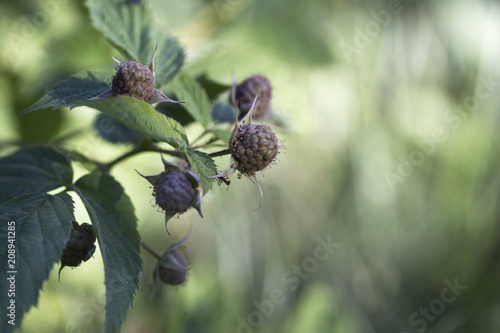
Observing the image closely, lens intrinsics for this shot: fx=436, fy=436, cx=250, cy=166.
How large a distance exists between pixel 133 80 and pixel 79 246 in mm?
262

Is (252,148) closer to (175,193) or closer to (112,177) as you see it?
(175,193)

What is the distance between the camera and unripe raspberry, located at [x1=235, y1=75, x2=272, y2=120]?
0.85m

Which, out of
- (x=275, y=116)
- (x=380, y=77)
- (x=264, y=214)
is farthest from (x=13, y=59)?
(x=380, y=77)

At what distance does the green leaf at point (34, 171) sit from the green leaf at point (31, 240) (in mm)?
58

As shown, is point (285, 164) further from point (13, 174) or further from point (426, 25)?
point (13, 174)

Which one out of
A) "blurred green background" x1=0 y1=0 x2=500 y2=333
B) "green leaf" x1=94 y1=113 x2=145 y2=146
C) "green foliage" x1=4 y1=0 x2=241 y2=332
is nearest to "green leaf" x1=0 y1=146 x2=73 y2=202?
"green foliage" x1=4 y1=0 x2=241 y2=332

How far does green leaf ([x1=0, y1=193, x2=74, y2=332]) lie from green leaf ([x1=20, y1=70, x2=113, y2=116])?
0.14m

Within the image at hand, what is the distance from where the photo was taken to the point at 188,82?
82 cm

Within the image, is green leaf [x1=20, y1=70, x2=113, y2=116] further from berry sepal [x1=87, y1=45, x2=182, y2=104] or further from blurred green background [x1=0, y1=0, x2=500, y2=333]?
blurred green background [x1=0, y1=0, x2=500, y2=333]

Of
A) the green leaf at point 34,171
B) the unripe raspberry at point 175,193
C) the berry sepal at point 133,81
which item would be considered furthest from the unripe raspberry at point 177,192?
the green leaf at point 34,171

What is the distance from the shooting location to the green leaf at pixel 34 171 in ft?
2.41

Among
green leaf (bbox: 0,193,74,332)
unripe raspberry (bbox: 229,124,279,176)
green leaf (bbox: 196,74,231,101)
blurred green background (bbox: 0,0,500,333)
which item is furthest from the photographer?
blurred green background (bbox: 0,0,500,333)

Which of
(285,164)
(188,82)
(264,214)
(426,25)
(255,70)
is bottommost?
(264,214)

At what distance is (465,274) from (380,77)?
119 centimetres
